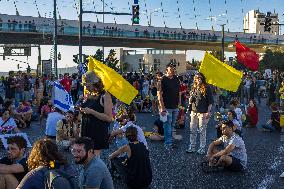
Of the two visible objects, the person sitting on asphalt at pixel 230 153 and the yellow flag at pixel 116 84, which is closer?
the yellow flag at pixel 116 84

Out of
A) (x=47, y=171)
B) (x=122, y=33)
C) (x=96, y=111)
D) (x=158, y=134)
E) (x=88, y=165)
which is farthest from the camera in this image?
(x=122, y=33)

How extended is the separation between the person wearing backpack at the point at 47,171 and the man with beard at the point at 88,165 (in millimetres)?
315

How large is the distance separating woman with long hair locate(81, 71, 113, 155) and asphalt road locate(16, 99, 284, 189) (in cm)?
128

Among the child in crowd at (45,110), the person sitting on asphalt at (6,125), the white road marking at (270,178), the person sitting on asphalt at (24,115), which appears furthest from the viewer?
the child in crowd at (45,110)

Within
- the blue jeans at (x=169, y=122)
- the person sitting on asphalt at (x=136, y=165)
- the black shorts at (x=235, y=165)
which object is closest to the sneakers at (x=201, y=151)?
the blue jeans at (x=169, y=122)

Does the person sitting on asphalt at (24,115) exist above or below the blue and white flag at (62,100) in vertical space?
below

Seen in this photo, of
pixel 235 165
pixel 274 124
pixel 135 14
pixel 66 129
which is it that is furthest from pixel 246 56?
pixel 235 165

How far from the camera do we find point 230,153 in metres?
8.38

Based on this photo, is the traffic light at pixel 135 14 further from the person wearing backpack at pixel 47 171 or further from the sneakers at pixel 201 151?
the person wearing backpack at pixel 47 171

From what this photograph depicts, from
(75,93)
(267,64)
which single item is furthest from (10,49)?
(75,93)

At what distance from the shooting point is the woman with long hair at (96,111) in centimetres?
593

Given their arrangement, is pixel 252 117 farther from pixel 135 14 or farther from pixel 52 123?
pixel 135 14

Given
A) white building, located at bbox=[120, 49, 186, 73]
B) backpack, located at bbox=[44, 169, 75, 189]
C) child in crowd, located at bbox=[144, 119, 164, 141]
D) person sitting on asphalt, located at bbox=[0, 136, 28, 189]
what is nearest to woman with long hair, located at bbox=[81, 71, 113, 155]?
person sitting on asphalt, located at bbox=[0, 136, 28, 189]

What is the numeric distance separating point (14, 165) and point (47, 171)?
51.4 inches
